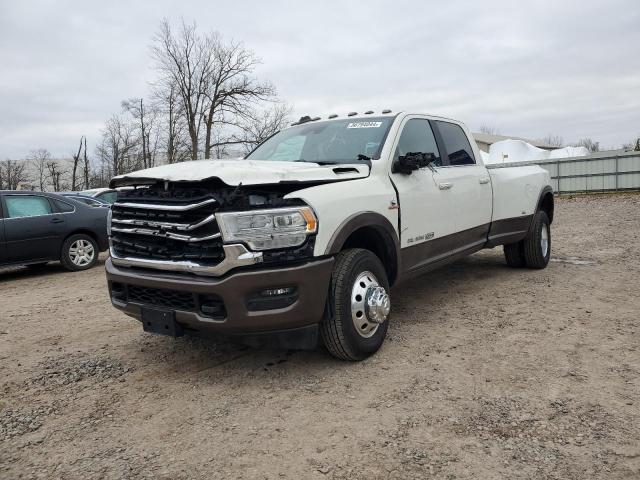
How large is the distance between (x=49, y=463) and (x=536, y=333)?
3.58m

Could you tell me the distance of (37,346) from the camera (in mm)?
4535

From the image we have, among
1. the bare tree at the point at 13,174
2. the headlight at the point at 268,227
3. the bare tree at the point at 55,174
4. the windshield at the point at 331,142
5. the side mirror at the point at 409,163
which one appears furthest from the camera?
the bare tree at the point at 55,174

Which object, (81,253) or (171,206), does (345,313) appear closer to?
(171,206)

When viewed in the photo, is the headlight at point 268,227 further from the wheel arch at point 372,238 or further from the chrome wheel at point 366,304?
the chrome wheel at point 366,304

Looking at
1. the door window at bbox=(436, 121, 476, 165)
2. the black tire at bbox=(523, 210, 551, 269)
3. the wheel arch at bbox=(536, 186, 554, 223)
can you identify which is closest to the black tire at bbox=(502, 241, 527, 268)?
the black tire at bbox=(523, 210, 551, 269)

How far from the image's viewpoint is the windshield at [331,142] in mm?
4391

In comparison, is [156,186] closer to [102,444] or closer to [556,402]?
[102,444]

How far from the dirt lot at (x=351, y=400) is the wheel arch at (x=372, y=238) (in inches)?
26.2

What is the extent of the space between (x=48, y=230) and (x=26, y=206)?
0.52 metres

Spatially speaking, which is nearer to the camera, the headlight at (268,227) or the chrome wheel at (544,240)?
the headlight at (268,227)

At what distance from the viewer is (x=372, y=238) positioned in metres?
4.06

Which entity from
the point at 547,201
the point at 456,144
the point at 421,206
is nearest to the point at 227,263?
the point at 421,206

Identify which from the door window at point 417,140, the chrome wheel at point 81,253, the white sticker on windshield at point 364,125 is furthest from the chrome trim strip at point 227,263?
the chrome wheel at point 81,253

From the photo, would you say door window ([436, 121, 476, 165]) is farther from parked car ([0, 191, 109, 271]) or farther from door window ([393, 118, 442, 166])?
parked car ([0, 191, 109, 271])
